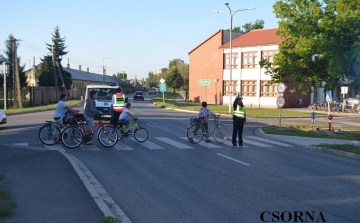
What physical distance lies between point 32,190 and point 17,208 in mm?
1283

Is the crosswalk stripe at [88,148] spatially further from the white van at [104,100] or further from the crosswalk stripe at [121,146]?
the white van at [104,100]

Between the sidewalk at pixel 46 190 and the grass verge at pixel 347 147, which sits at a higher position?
the sidewalk at pixel 46 190

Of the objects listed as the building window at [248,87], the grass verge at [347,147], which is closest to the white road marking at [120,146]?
the grass verge at [347,147]

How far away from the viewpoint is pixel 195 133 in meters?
15.5

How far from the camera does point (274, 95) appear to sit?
48594 mm

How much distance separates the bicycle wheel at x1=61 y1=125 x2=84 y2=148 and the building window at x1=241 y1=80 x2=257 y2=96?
129 ft

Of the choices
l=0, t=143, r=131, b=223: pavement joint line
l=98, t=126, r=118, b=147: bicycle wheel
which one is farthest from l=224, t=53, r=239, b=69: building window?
l=0, t=143, r=131, b=223: pavement joint line

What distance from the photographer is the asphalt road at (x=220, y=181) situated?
6.58 metres

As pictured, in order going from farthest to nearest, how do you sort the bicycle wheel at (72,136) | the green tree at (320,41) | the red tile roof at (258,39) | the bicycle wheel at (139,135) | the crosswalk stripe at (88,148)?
the red tile roof at (258,39)
the green tree at (320,41)
the bicycle wheel at (139,135)
the bicycle wheel at (72,136)
the crosswalk stripe at (88,148)

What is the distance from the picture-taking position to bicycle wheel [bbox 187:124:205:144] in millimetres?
15422

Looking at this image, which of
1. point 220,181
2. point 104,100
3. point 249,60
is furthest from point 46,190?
point 249,60

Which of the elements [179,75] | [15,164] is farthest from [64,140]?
[179,75]

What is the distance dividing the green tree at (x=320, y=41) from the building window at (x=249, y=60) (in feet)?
86.8

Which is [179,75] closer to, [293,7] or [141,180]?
[293,7]
